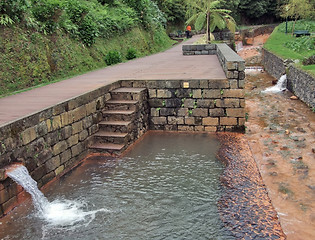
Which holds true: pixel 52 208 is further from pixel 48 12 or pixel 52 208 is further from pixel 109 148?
pixel 48 12

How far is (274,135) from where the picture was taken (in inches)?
373

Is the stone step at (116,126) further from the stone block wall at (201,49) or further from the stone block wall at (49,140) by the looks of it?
the stone block wall at (201,49)

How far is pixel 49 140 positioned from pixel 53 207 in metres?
1.42

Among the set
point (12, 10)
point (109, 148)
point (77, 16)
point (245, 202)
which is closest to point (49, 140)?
point (109, 148)

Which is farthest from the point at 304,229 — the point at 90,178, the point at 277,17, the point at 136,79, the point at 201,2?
the point at 277,17

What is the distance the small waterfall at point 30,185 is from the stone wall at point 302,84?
1024 centimetres

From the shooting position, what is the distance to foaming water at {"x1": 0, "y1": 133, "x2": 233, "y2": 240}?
5062mm

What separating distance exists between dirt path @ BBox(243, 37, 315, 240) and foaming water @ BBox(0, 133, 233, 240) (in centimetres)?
100

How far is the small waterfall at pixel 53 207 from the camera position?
540 cm

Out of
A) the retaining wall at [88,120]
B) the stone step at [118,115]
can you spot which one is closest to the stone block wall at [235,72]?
the retaining wall at [88,120]

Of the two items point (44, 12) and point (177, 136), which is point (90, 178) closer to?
point (177, 136)

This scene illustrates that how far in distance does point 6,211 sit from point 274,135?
699 cm

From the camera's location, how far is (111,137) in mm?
8359

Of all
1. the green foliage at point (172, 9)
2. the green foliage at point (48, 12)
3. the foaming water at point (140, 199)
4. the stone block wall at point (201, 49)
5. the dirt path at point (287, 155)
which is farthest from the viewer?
the green foliage at point (172, 9)
